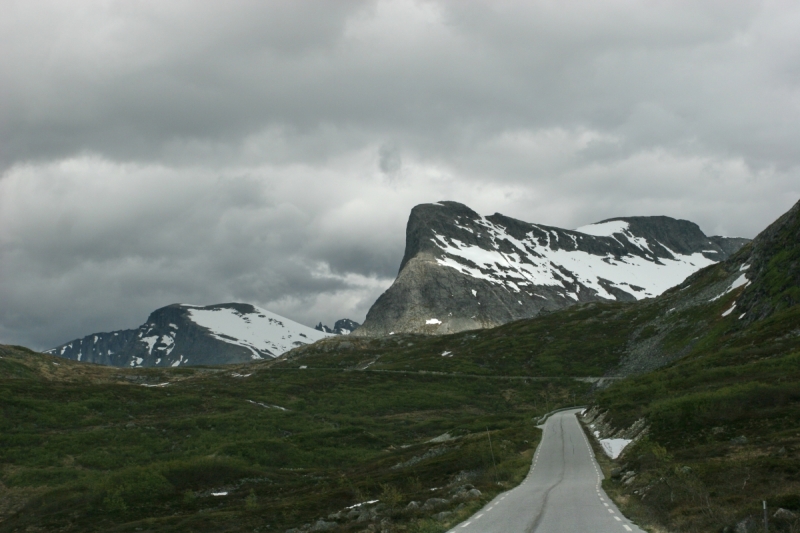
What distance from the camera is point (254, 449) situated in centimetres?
8531

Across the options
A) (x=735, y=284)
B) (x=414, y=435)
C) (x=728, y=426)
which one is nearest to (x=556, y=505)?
(x=728, y=426)

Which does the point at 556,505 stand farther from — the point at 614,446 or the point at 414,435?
the point at 414,435

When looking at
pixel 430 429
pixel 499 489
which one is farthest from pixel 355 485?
pixel 430 429

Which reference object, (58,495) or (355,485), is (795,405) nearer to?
(355,485)

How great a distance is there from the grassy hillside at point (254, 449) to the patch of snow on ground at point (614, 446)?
8434 mm

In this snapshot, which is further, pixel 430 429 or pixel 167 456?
pixel 430 429

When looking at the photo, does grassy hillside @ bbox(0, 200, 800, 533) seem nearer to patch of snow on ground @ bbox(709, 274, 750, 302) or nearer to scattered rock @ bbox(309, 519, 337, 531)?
scattered rock @ bbox(309, 519, 337, 531)

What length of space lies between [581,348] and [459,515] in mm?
165995

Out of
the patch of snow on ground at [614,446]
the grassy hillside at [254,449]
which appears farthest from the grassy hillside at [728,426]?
the grassy hillside at [254,449]

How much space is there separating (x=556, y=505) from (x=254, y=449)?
61.2 meters

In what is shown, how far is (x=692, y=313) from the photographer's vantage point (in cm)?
15775

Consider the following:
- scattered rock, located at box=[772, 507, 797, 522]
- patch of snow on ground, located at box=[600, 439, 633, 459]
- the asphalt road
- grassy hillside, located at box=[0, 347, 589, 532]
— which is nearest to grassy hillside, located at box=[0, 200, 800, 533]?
scattered rock, located at box=[772, 507, 797, 522]

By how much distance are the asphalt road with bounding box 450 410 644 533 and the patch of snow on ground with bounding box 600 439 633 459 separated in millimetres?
1920

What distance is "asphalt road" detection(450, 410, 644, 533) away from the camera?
26.1 metres
